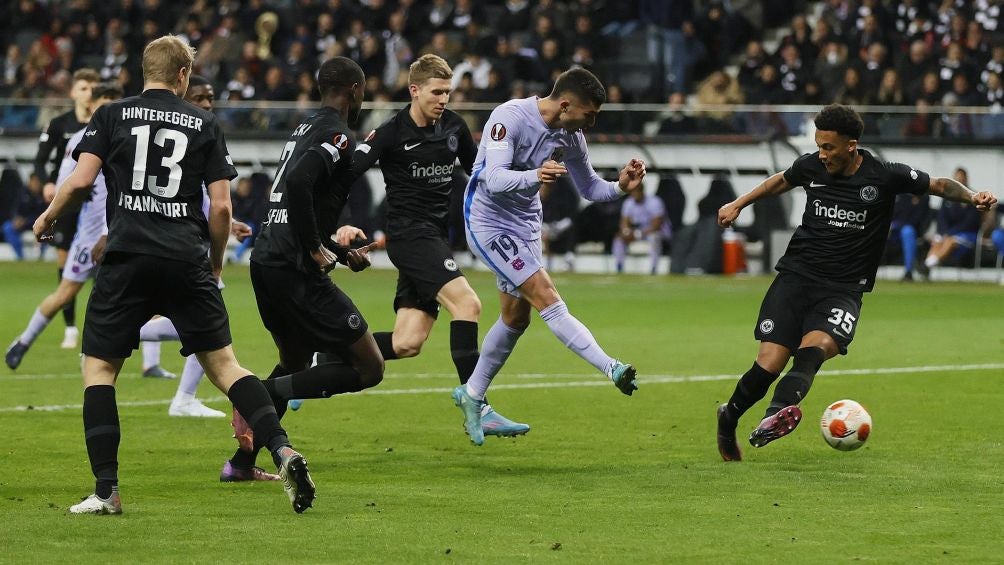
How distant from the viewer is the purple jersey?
9.37 metres

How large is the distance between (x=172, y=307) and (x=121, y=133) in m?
0.81

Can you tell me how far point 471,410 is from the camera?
9.78 metres

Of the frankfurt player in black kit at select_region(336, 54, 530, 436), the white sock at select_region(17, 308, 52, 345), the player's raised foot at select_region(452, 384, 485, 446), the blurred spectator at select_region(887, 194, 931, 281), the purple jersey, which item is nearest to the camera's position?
the purple jersey

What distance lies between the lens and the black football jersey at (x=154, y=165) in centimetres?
731

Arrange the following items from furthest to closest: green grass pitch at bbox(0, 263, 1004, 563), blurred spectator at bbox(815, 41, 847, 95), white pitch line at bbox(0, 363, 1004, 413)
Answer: blurred spectator at bbox(815, 41, 847, 95)
white pitch line at bbox(0, 363, 1004, 413)
green grass pitch at bbox(0, 263, 1004, 563)

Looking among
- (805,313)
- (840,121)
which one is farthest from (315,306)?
(840,121)

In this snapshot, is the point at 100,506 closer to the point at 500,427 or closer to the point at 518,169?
the point at 500,427

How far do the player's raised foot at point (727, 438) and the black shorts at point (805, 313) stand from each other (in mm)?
459

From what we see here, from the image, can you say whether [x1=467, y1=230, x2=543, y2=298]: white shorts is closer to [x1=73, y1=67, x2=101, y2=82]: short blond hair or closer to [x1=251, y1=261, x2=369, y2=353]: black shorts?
[x1=251, y1=261, x2=369, y2=353]: black shorts

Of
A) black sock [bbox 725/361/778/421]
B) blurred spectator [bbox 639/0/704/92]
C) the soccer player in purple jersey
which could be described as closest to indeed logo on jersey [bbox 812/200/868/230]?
black sock [bbox 725/361/778/421]

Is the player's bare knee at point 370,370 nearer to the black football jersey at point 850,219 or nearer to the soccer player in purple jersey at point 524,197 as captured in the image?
the soccer player in purple jersey at point 524,197

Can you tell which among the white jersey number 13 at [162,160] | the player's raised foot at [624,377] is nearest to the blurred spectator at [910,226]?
the player's raised foot at [624,377]

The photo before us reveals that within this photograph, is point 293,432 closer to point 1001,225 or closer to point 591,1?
point 1001,225

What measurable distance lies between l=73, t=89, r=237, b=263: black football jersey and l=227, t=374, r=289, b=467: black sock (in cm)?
62
